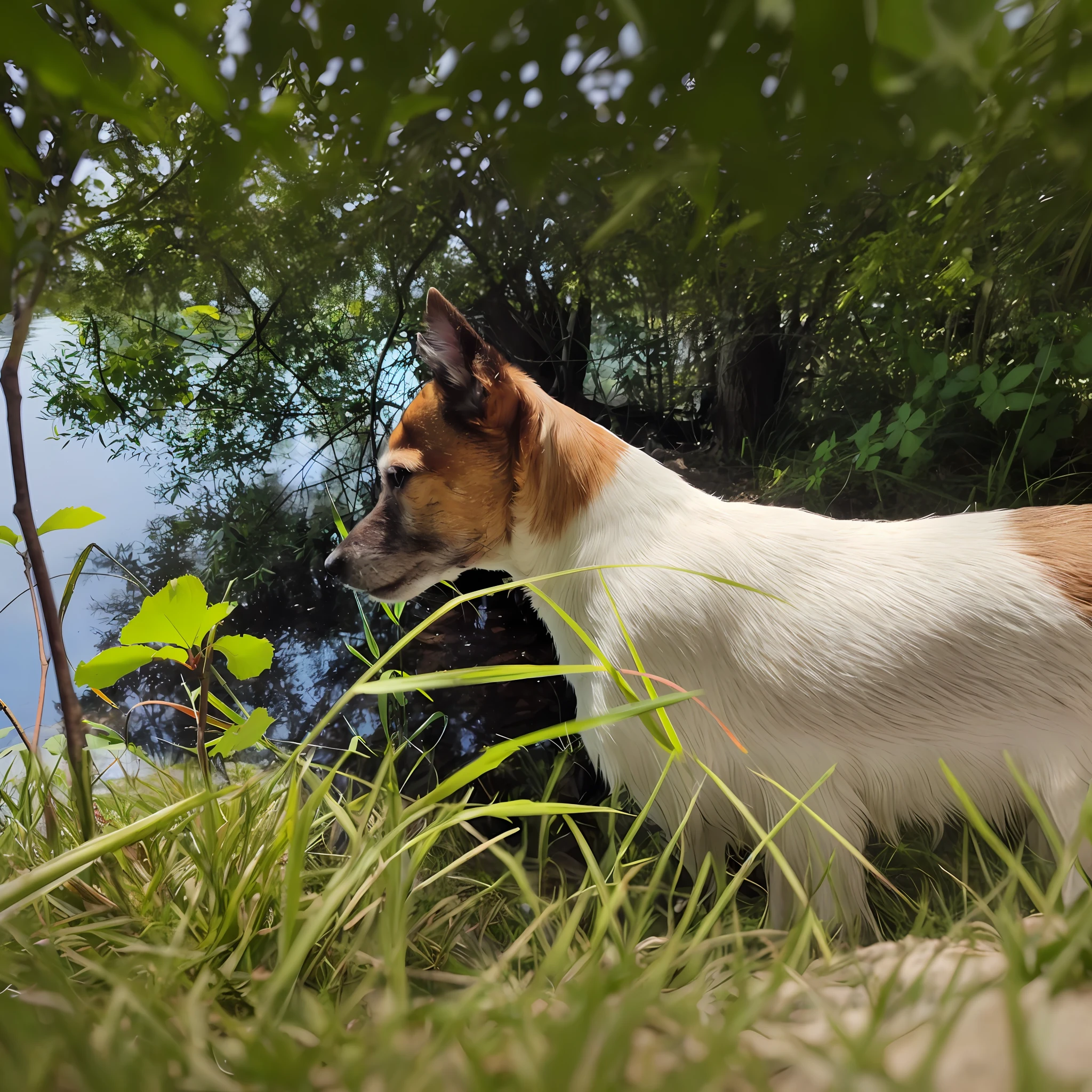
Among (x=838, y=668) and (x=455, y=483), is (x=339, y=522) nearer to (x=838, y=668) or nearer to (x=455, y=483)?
(x=455, y=483)

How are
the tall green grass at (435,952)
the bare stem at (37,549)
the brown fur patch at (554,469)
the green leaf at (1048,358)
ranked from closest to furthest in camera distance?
the tall green grass at (435,952), the bare stem at (37,549), the brown fur patch at (554,469), the green leaf at (1048,358)

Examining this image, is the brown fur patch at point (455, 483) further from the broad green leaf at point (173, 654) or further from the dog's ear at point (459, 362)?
the broad green leaf at point (173, 654)

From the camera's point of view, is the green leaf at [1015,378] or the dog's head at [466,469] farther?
the green leaf at [1015,378]

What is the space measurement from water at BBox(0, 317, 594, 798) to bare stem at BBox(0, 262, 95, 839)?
14.1 inches

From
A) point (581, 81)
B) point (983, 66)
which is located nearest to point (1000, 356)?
point (983, 66)

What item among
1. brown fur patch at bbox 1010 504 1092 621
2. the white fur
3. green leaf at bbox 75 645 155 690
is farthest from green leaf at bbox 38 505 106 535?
brown fur patch at bbox 1010 504 1092 621

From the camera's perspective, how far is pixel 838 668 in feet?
2.00

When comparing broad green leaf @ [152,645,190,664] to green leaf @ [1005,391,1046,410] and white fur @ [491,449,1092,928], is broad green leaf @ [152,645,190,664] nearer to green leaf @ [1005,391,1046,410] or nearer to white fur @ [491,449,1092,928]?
white fur @ [491,449,1092,928]

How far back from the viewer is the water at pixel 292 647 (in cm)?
A: 87

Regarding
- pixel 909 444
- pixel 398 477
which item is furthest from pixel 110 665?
pixel 909 444

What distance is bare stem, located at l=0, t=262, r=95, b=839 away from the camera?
1.62 feet

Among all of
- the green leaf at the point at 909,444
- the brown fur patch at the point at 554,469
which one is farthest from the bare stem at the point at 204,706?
the green leaf at the point at 909,444

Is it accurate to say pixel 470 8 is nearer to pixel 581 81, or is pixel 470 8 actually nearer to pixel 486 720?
pixel 581 81

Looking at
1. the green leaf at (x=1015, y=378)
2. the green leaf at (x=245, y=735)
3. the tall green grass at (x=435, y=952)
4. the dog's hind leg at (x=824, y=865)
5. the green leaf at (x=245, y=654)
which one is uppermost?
the green leaf at (x=1015, y=378)
